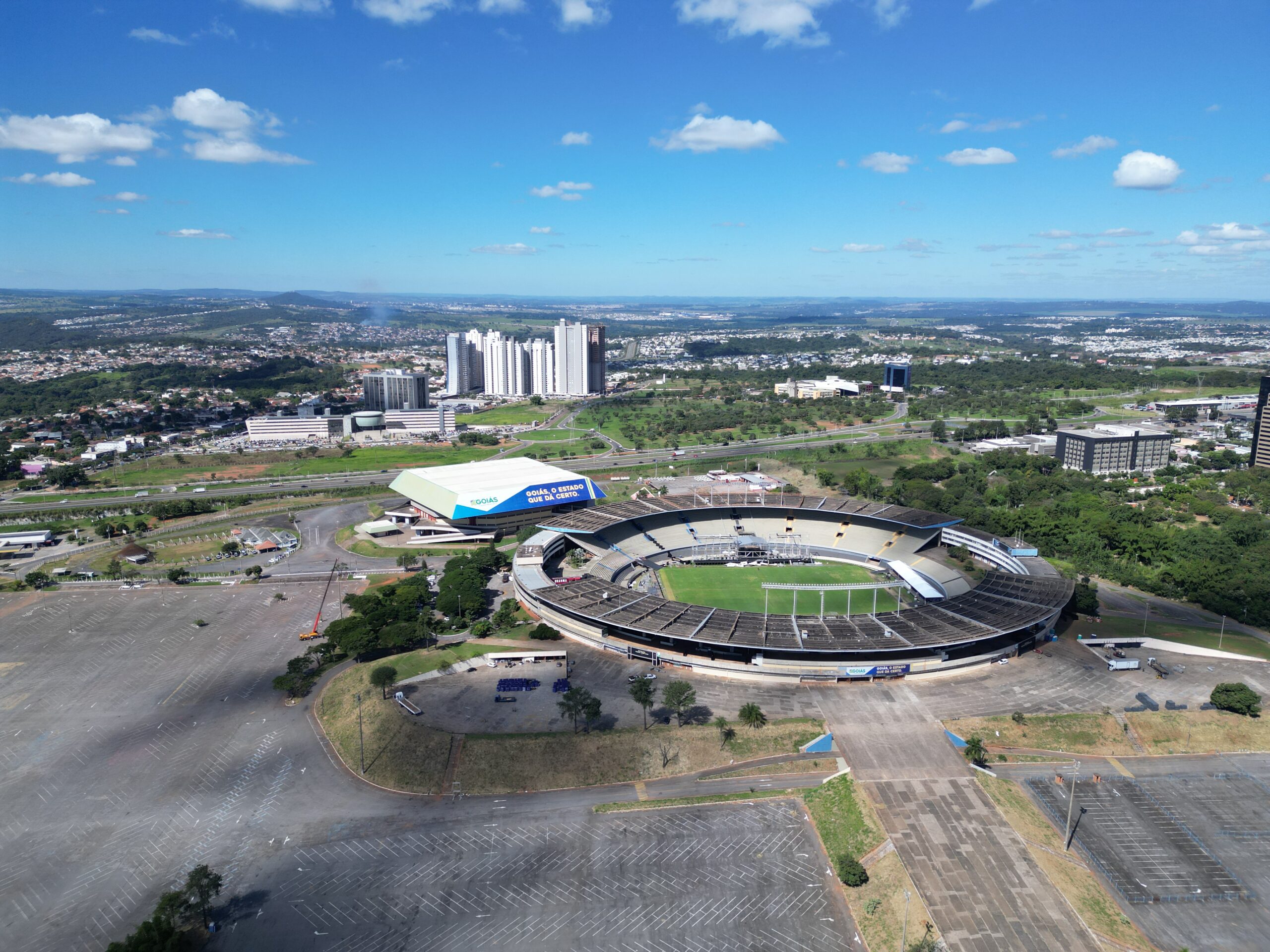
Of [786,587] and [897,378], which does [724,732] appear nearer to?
[786,587]

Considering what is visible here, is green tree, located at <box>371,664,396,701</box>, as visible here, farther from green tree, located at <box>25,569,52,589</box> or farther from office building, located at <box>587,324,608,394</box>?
office building, located at <box>587,324,608,394</box>

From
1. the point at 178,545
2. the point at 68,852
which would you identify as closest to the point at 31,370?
the point at 178,545

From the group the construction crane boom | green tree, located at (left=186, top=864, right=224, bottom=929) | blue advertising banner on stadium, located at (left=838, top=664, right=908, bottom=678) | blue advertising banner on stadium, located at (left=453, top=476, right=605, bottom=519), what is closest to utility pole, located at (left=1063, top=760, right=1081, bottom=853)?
blue advertising banner on stadium, located at (left=838, top=664, right=908, bottom=678)

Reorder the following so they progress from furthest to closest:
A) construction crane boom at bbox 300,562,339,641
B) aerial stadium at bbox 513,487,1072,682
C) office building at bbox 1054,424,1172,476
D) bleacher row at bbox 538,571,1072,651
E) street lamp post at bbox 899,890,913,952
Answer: office building at bbox 1054,424,1172,476 < construction crane boom at bbox 300,562,339,641 < aerial stadium at bbox 513,487,1072,682 < bleacher row at bbox 538,571,1072,651 < street lamp post at bbox 899,890,913,952

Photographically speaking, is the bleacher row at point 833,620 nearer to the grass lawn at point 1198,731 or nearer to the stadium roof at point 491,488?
the grass lawn at point 1198,731

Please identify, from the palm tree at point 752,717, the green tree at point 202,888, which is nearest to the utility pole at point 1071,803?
the palm tree at point 752,717

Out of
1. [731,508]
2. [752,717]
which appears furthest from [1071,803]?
[731,508]
